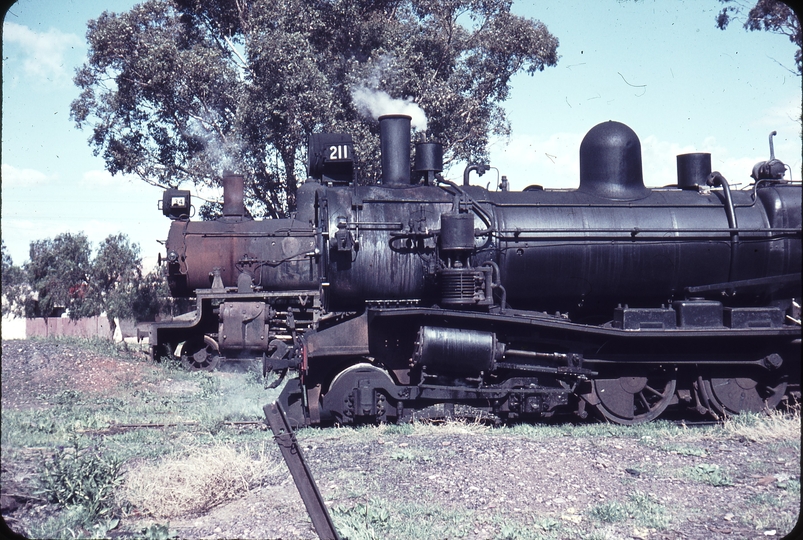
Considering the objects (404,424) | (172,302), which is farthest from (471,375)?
(172,302)

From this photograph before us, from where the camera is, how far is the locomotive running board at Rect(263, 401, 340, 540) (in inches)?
151

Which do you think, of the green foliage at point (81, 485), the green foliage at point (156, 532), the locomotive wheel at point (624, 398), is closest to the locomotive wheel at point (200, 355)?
the locomotive wheel at point (624, 398)

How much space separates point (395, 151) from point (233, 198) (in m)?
7.16

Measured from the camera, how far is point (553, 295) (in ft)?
26.5

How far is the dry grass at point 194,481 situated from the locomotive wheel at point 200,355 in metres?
8.77

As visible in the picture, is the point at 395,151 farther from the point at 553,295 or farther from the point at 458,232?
the point at 553,295

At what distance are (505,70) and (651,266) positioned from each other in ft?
43.2

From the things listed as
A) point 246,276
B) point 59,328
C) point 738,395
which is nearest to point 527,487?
point 738,395

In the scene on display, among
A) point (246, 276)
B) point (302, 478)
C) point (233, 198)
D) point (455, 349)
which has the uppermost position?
point (233, 198)

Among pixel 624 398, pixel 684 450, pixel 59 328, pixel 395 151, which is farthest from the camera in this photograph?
pixel 59 328

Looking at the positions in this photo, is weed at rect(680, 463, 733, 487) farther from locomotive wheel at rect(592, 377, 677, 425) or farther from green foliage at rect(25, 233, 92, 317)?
green foliage at rect(25, 233, 92, 317)

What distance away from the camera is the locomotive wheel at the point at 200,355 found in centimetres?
1453

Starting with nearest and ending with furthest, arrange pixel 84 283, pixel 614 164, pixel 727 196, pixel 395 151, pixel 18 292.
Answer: pixel 727 196
pixel 614 164
pixel 395 151
pixel 18 292
pixel 84 283

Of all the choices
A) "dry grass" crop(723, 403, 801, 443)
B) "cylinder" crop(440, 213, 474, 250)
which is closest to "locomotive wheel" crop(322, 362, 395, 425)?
"cylinder" crop(440, 213, 474, 250)
